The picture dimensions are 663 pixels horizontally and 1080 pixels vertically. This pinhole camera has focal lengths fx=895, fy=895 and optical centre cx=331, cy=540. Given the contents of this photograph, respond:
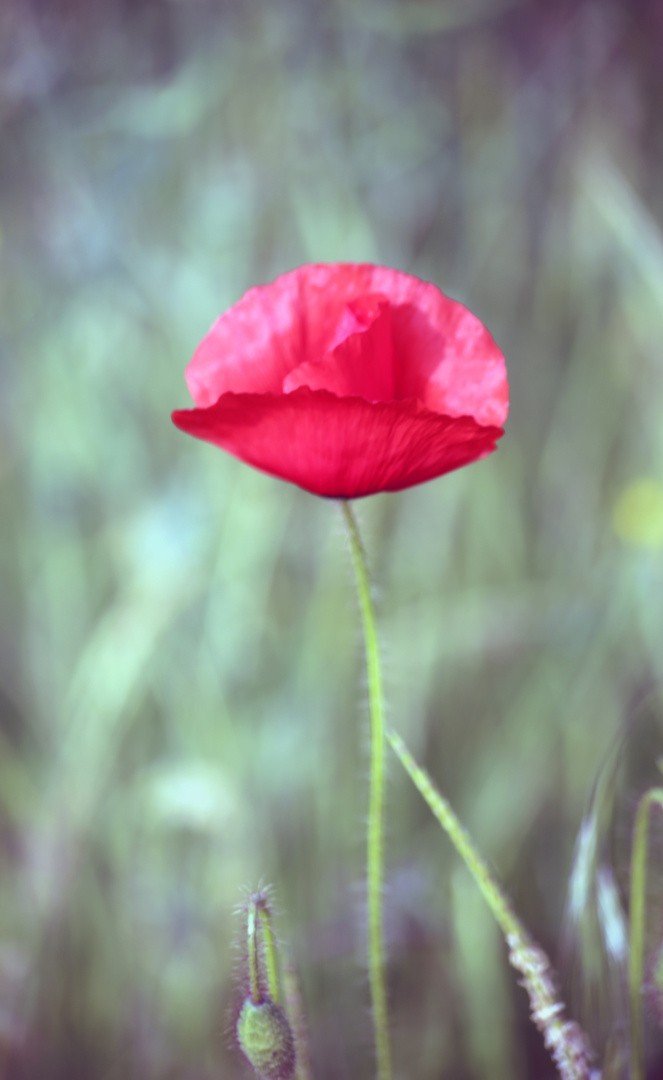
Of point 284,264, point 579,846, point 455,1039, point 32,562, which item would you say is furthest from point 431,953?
point 284,264

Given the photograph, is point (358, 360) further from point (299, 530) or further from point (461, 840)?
point (299, 530)

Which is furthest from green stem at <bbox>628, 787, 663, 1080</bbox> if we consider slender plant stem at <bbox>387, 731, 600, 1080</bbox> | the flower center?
the flower center

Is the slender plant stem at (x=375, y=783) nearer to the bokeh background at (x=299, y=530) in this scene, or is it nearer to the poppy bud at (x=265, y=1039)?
the poppy bud at (x=265, y=1039)

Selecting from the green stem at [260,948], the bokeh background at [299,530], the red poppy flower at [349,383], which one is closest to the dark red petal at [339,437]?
the red poppy flower at [349,383]

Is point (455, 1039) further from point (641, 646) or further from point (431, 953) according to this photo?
point (641, 646)

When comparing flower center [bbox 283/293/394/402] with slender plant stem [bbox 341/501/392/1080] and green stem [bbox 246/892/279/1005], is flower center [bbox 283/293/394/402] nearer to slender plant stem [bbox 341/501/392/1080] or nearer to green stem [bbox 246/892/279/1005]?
slender plant stem [bbox 341/501/392/1080]
